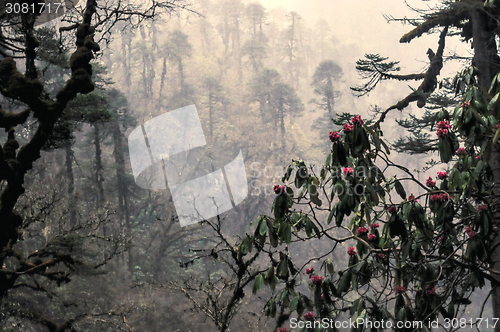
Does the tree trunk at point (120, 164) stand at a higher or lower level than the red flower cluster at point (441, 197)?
higher

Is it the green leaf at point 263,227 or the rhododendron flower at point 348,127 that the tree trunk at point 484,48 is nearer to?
the rhododendron flower at point 348,127

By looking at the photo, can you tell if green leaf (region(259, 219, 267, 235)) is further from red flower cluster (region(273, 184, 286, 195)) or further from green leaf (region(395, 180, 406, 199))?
green leaf (region(395, 180, 406, 199))

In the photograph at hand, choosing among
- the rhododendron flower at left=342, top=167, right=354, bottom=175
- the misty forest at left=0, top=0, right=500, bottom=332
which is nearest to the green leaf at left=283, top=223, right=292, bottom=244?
the misty forest at left=0, top=0, right=500, bottom=332

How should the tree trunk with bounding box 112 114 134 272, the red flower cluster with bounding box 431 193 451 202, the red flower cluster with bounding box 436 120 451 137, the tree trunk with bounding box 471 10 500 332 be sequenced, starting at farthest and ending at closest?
the tree trunk with bounding box 112 114 134 272 < the tree trunk with bounding box 471 10 500 332 < the red flower cluster with bounding box 431 193 451 202 < the red flower cluster with bounding box 436 120 451 137

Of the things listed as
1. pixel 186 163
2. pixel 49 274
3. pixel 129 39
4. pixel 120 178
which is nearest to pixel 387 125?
pixel 186 163

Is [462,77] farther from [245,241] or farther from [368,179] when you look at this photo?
[245,241]

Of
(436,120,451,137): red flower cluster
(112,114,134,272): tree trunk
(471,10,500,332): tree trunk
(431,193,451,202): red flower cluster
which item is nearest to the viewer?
(436,120,451,137): red flower cluster

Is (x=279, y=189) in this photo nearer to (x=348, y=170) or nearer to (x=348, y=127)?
(x=348, y=170)

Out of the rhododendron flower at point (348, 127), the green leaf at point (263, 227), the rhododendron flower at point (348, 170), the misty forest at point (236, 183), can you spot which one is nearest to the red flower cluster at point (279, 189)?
the misty forest at point (236, 183)

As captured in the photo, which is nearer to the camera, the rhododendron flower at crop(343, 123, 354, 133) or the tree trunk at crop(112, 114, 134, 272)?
Answer: the rhododendron flower at crop(343, 123, 354, 133)

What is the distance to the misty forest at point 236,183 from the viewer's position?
2.14 m

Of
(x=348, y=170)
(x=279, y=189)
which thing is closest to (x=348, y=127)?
(x=348, y=170)

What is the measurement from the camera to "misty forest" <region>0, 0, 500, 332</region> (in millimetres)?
2145

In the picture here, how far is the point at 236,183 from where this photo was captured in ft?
88.2
